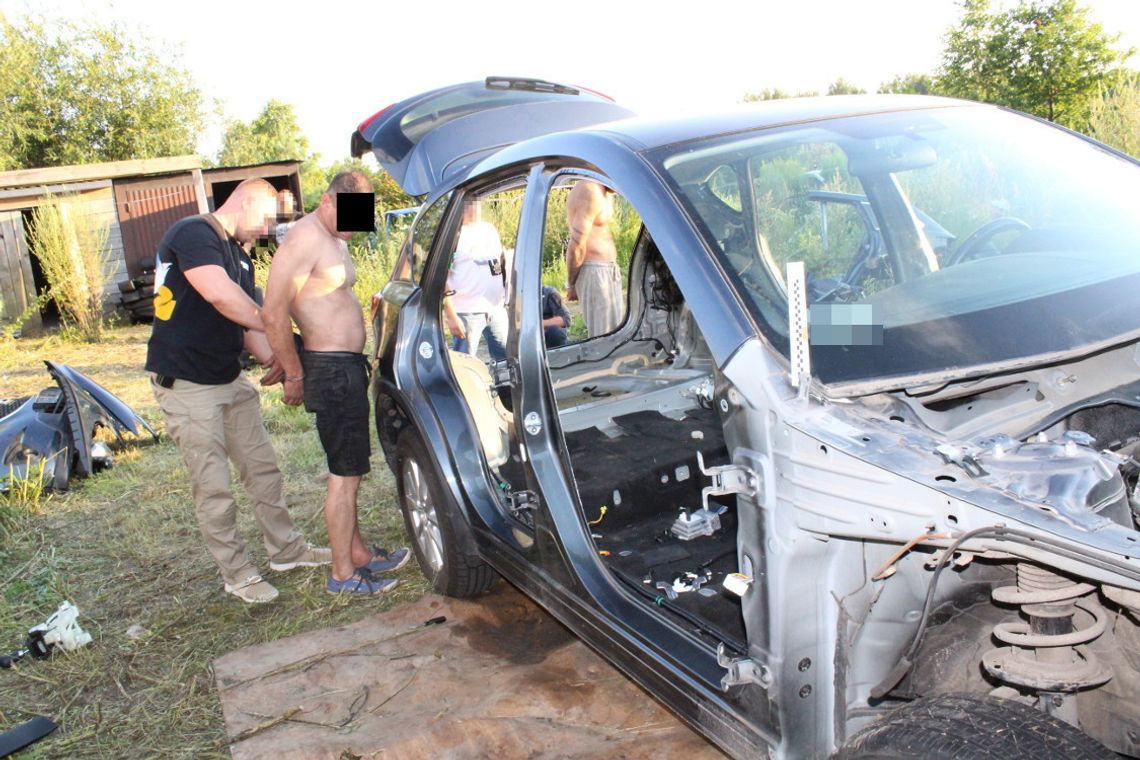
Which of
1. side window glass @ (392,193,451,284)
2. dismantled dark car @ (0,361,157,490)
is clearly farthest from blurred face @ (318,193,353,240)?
dismantled dark car @ (0,361,157,490)

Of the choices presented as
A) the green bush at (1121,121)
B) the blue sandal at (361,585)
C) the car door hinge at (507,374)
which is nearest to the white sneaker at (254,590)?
the blue sandal at (361,585)

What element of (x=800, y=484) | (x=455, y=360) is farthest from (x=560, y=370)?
(x=800, y=484)

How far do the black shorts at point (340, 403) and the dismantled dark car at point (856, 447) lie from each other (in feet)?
2.13

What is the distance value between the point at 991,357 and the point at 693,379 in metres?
1.96

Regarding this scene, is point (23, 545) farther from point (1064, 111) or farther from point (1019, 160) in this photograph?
point (1064, 111)

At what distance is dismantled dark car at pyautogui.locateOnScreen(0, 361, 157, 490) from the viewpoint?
6191mm

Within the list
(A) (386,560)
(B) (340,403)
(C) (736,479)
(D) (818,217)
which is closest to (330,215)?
(B) (340,403)

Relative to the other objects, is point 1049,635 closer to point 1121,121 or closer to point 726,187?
point 726,187

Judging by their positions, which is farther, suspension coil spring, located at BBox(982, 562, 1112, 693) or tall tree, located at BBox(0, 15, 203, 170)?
tall tree, located at BBox(0, 15, 203, 170)

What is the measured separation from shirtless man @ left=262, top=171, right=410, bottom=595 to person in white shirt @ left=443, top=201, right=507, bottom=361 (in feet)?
1.63

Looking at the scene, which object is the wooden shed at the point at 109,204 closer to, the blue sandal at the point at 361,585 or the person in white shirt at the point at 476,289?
the person in white shirt at the point at 476,289

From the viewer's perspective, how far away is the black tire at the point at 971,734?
5.65ft

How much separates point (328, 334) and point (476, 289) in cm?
152

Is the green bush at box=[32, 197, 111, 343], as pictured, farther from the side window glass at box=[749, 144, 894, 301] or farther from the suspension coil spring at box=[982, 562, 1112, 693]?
the suspension coil spring at box=[982, 562, 1112, 693]
